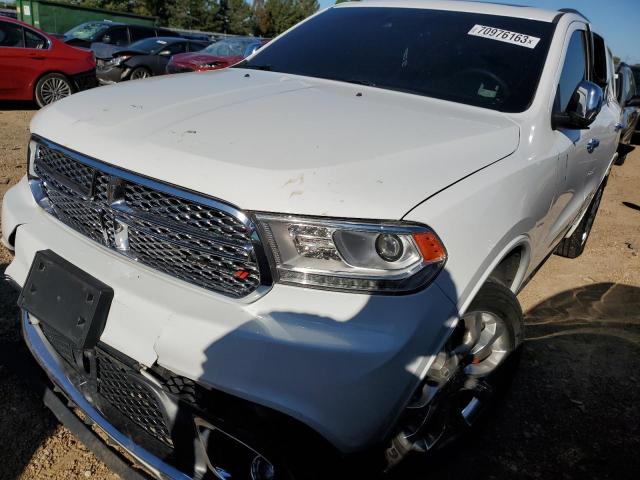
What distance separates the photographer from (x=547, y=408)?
2654 mm

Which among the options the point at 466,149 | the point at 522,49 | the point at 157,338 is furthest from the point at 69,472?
the point at 522,49

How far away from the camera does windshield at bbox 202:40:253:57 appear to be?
11.7 meters

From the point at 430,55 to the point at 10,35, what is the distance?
29.0 feet

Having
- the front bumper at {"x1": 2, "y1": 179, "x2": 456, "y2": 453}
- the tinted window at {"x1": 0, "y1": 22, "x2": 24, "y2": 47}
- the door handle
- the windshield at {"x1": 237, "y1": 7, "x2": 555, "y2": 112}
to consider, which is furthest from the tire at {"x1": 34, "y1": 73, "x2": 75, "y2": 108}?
the front bumper at {"x1": 2, "y1": 179, "x2": 456, "y2": 453}

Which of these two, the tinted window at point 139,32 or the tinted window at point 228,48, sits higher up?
the tinted window at point 228,48

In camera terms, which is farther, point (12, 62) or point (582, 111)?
point (12, 62)

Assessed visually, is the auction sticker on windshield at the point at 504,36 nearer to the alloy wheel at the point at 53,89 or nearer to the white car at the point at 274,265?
the white car at the point at 274,265

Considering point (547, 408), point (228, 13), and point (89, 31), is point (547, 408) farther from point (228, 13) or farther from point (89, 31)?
point (228, 13)

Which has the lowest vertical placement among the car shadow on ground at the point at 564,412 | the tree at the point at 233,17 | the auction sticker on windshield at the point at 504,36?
the tree at the point at 233,17

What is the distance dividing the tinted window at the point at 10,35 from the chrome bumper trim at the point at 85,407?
28.0 feet

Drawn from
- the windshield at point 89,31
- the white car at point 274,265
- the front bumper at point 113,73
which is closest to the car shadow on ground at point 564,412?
the white car at point 274,265

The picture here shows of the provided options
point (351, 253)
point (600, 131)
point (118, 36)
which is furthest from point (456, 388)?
point (118, 36)

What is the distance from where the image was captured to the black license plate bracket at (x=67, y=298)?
164 centimetres

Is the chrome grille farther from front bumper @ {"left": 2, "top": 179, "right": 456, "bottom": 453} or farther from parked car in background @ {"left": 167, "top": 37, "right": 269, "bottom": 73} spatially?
parked car in background @ {"left": 167, "top": 37, "right": 269, "bottom": 73}
